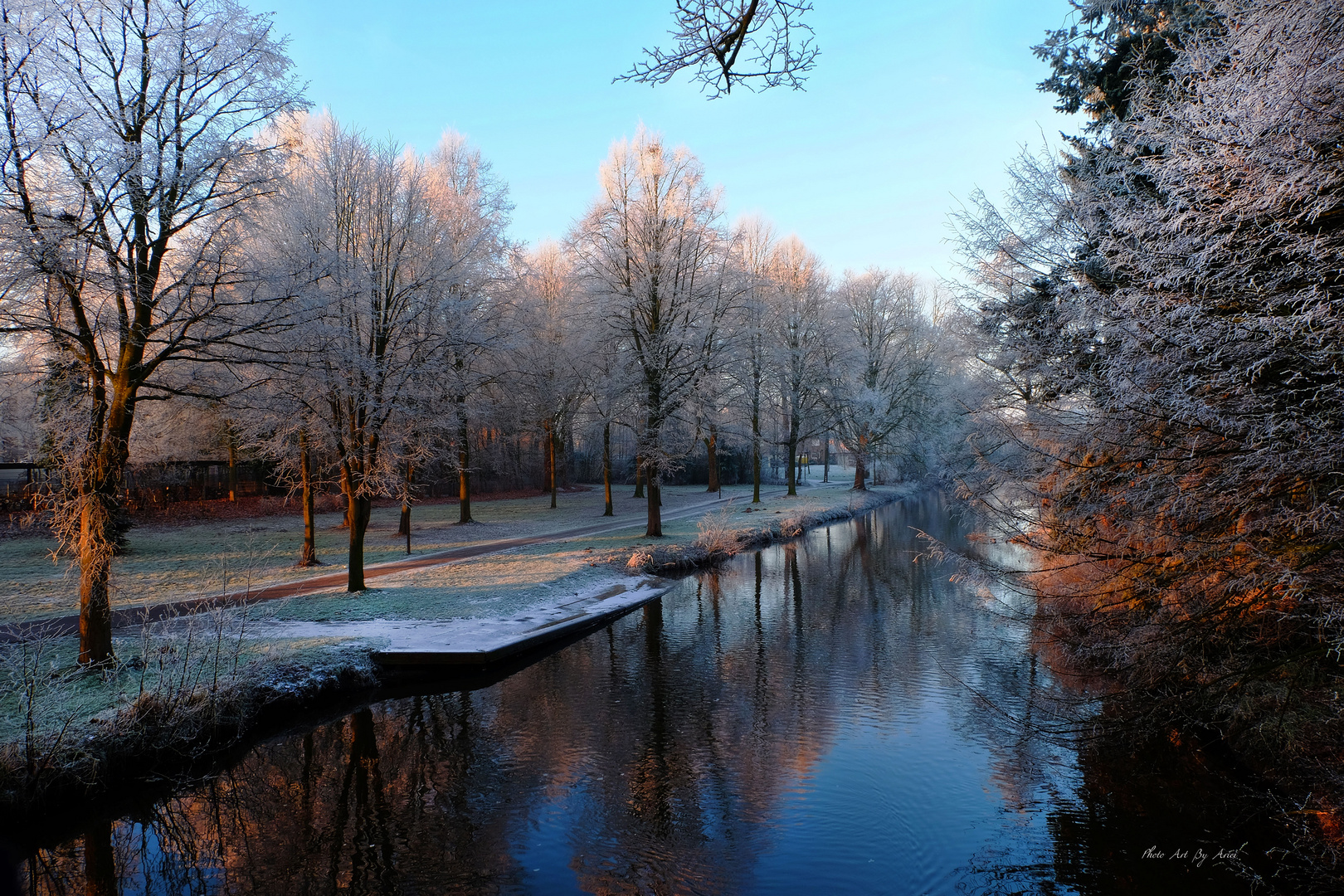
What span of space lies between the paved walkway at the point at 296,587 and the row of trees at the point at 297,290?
1241mm

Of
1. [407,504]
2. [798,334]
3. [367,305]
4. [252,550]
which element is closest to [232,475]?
[407,504]

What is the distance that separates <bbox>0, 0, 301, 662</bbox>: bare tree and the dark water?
3.12 metres

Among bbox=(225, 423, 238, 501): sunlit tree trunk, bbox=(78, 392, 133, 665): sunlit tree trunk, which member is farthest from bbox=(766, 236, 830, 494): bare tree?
bbox=(78, 392, 133, 665): sunlit tree trunk

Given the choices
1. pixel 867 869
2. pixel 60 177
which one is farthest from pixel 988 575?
pixel 60 177

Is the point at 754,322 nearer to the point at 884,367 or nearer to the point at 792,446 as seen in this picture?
the point at 792,446

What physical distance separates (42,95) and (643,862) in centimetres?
971

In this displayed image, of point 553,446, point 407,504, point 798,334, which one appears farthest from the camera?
point 798,334

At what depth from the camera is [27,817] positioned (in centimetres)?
596

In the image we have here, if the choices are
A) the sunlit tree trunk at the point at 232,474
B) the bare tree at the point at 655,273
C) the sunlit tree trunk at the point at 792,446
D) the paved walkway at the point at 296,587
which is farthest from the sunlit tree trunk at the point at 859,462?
the sunlit tree trunk at the point at 232,474

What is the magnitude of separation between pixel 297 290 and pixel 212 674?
4663mm

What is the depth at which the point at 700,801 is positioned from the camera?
6.69 meters

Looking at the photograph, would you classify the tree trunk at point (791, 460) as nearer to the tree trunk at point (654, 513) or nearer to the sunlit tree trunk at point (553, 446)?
the sunlit tree trunk at point (553, 446)

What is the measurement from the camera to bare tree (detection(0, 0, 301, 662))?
7.49m

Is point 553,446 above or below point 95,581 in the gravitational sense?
above
